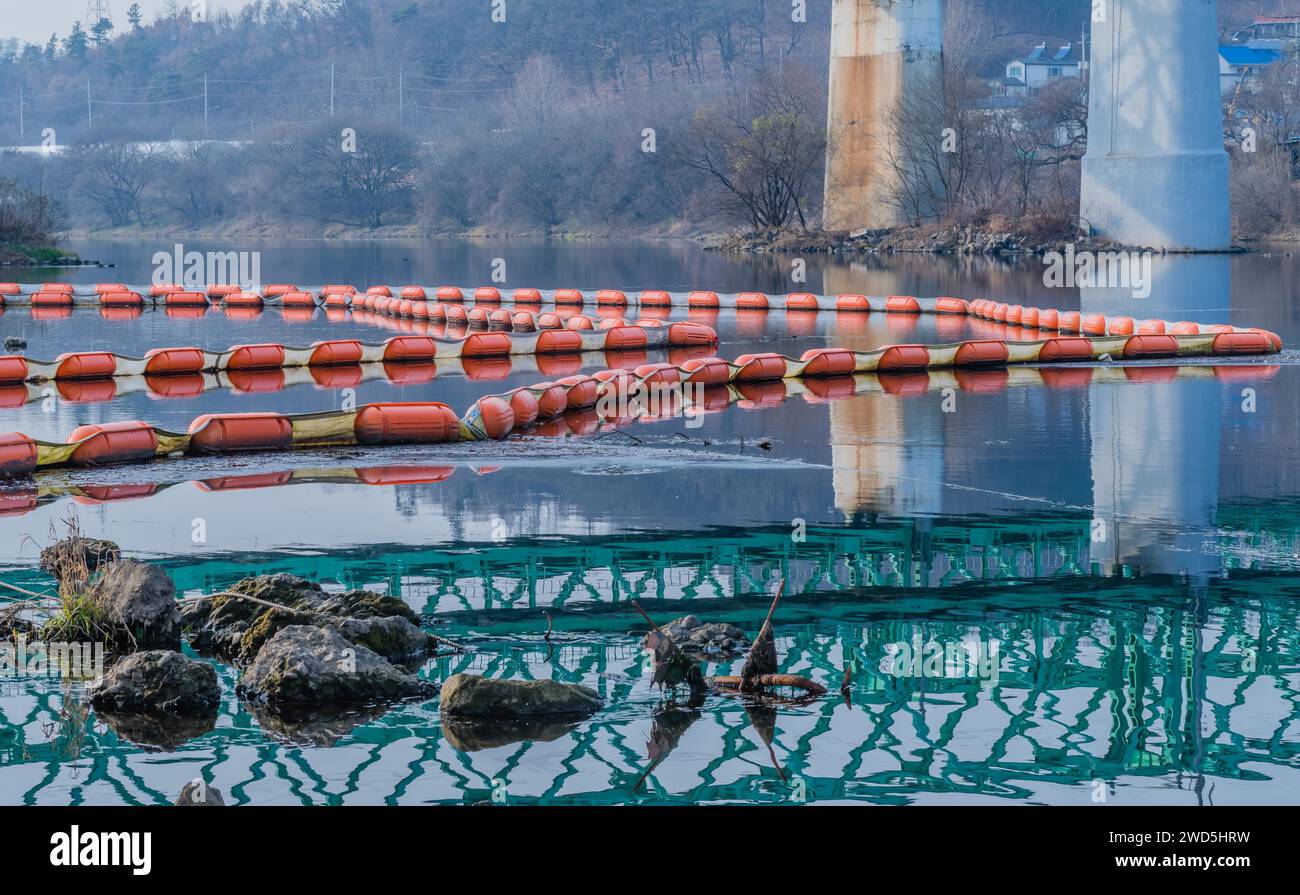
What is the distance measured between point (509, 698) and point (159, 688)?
2022mm

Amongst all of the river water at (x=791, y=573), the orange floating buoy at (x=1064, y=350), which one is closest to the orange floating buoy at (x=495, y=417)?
the river water at (x=791, y=573)

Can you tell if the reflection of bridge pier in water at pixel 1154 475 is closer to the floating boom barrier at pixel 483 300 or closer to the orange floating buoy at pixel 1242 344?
the orange floating buoy at pixel 1242 344

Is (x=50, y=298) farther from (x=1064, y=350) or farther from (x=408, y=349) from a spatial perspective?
(x=1064, y=350)

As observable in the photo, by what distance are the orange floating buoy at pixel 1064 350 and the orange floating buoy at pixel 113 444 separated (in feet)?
47.0

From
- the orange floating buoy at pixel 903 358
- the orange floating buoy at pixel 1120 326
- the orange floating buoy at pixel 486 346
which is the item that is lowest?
the orange floating buoy at pixel 903 358

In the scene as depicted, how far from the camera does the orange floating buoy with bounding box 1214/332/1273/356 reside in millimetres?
27938

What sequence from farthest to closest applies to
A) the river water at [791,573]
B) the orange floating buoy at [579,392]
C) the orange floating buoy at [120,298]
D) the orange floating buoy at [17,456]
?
1. the orange floating buoy at [120,298]
2. the orange floating buoy at [579,392]
3. the orange floating buoy at [17,456]
4. the river water at [791,573]

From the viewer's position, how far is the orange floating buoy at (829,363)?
25.2m

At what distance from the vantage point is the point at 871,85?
77312 millimetres

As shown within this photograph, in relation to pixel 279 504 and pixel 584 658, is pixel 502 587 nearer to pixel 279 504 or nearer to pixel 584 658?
pixel 584 658

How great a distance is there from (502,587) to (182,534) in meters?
3.19

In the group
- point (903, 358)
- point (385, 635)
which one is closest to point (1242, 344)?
point (903, 358)

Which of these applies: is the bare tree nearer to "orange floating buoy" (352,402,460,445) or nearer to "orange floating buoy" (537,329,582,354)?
"orange floating buoy" (537,329,582,354)

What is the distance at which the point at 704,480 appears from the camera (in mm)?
16828
